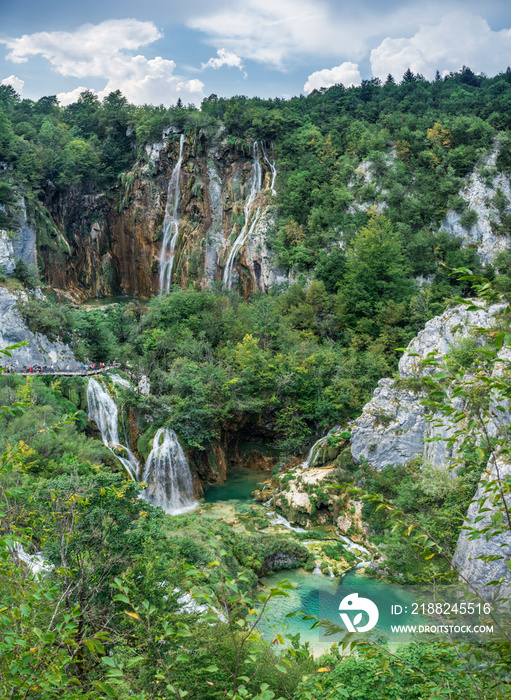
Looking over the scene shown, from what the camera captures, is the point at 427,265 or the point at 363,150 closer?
the point at 427,265

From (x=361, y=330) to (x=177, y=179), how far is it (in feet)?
69.9

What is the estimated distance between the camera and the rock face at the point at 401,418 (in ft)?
56.1

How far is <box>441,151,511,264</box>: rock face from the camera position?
26.2 metres

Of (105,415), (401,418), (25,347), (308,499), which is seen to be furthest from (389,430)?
(25,347)

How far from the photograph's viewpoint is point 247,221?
3425 centimetres

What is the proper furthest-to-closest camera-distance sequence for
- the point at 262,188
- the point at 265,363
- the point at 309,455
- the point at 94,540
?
the point at 262,188 → the point at 265,363 → the point at 309,455 → the point at 94,540

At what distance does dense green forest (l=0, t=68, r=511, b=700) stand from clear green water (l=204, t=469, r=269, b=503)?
1.61m

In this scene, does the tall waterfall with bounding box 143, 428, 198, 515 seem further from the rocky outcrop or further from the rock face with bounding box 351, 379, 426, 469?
the rock face with bounding box 351, 379, 426, 469

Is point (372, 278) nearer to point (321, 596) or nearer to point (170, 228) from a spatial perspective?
point (321, 596)

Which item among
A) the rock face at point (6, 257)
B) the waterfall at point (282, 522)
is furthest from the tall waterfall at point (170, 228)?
the waterfall at point (282, 522)

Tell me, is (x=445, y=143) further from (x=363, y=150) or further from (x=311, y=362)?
(x=311, y=362)

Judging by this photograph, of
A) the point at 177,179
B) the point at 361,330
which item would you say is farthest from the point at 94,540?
the point at 177,179

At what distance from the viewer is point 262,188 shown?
1383 inches

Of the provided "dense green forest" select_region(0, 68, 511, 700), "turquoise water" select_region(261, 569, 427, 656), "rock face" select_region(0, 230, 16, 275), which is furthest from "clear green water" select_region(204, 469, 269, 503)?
"rock face" select_region(0, 230, 16, 275)
